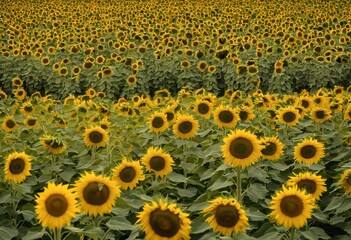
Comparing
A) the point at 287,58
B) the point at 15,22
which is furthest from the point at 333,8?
the point at 15,22

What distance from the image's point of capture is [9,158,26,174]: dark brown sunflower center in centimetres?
394

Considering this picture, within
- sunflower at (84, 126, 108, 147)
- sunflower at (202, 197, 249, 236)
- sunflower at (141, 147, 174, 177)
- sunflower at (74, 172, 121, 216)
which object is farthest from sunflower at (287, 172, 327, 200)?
sunflower at (84, 126, 108, 147)

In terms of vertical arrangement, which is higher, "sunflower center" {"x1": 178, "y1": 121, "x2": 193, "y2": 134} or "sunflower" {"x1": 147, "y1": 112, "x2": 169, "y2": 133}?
"sunflower center" {"x1": 178, "y1": 121, "x2": 193, "y2": 134}

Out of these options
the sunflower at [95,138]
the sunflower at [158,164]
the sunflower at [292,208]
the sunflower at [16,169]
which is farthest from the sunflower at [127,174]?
the sunflower at [292,208]

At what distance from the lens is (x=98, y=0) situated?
990 inches

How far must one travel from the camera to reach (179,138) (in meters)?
5.05

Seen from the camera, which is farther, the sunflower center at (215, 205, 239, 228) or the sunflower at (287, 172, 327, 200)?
the sunflower at (287, 172, 327, 200)

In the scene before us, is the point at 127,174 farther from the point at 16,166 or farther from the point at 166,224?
the point at 166,224

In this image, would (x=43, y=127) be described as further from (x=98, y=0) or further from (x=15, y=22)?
(x=98, y=0)

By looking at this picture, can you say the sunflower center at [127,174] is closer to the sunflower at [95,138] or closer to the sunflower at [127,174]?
the sunflower at [127,174]

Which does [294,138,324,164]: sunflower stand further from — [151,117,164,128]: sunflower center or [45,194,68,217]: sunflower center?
[45,194,68,217]: sunflower center

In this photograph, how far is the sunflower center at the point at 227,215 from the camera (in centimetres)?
291

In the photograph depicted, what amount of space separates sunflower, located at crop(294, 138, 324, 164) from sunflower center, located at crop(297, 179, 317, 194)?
78 cm

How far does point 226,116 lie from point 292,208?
6.01 ft
